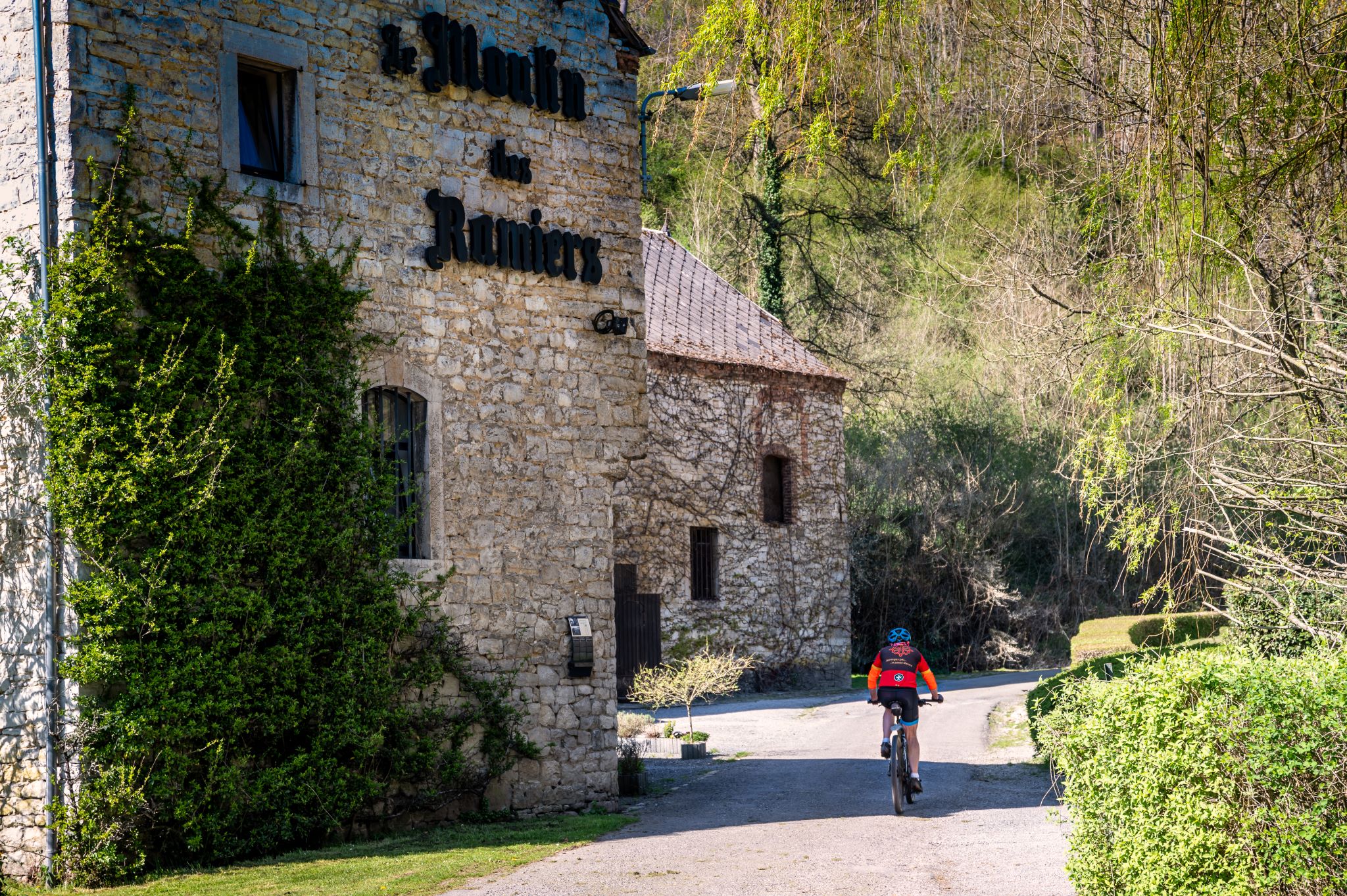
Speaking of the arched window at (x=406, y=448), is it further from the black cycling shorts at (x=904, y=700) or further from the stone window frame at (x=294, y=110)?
the black cycling shorts at (x=904, y=700)

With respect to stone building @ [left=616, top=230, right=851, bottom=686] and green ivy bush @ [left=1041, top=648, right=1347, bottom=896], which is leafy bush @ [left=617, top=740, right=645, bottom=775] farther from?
stone building @ [left=616, top=230, right=851, bottom=686]

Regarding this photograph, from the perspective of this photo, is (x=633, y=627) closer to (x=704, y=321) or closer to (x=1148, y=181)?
(x=704, y=321)

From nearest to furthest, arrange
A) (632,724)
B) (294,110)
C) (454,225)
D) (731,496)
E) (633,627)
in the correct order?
(294,110) < (454,225) < (632,724) < (633,627) < (731,496)

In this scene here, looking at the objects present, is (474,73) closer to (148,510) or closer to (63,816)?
(148,510)

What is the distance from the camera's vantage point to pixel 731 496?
77.1 ft

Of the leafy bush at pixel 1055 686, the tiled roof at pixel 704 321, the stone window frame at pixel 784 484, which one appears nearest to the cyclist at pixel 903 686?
the leafy bush at pixel 1055 686

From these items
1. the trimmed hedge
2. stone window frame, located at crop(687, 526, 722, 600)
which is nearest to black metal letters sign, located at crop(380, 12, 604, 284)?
the trimmed hedge

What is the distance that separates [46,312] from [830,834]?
670 centimetres

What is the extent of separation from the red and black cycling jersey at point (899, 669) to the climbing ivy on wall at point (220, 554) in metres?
3.60

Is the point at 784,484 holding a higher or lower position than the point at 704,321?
lower

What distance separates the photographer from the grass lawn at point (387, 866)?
8242 mm

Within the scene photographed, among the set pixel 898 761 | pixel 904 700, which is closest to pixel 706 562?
pixel 904 700

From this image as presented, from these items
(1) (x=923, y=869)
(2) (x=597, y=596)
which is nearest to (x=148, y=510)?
(2) (x=597, y=596)

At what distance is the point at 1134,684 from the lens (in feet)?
21.1
